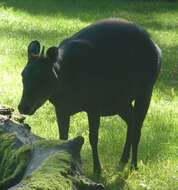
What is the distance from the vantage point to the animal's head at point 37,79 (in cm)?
549

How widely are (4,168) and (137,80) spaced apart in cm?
228

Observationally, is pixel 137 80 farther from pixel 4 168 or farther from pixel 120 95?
pixel 4 168

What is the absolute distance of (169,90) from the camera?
9938mm


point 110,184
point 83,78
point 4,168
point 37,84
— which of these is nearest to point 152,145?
point 110,184

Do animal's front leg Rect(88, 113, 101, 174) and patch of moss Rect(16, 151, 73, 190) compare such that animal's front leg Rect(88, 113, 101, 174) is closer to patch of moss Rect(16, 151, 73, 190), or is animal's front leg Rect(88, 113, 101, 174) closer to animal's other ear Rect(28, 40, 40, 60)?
animal's other ear Rect(28, 40, 40, 60)

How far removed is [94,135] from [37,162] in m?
2.07

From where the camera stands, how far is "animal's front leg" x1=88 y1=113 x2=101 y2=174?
6.14 m

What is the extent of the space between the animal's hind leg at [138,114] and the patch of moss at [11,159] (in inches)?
84.7

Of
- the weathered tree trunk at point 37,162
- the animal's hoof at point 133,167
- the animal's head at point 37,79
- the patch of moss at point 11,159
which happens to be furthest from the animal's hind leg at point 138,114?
the patch of moss at point 11,159

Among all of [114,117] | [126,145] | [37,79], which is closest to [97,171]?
[126,145]

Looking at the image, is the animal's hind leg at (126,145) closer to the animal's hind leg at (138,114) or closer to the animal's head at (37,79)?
the animal's hind leg at (138,114)

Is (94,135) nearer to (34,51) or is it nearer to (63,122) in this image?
(63,122)

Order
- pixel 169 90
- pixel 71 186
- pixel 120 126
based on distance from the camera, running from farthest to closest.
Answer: pixel 169 90 → pixel 120 126 → pixel 71 186

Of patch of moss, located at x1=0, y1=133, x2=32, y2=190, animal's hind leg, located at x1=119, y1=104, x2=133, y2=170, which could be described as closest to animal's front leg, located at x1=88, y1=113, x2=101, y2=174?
animal's hind leg, located at x1=119, y1=104, x2=133, y2=170
